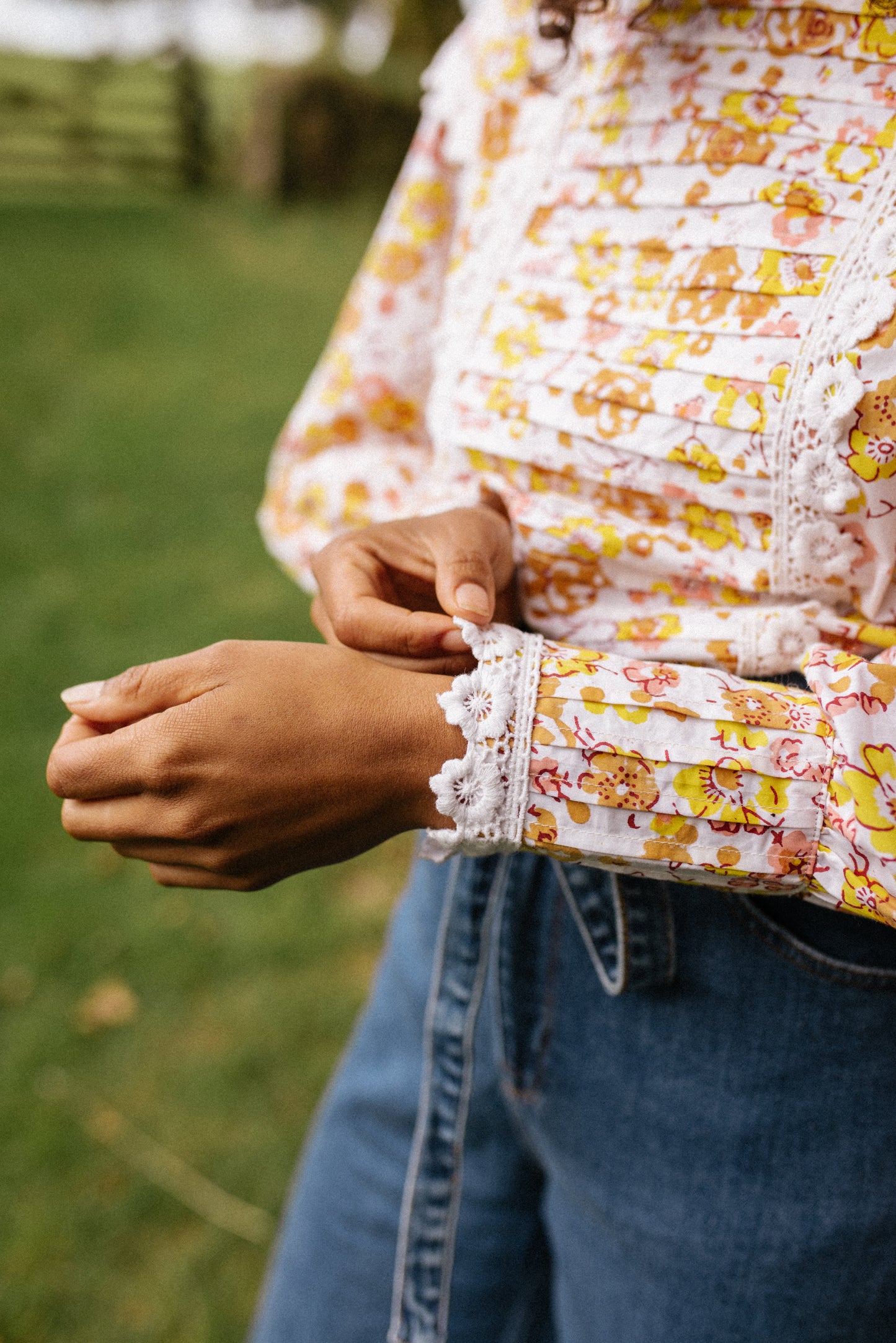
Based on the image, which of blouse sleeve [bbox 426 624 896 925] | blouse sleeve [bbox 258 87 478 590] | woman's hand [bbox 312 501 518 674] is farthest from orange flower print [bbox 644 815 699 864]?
blouse sleeve [bbox 258 87 478 590]

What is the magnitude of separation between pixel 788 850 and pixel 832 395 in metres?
0.35

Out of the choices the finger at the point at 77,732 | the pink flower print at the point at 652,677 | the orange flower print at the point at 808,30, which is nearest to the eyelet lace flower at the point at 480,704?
the pink flower print at the point at 652,677

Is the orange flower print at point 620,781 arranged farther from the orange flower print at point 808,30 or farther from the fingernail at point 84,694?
the orange flower print at point 808,30

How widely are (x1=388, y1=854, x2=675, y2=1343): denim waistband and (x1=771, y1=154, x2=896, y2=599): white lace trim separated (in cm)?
35

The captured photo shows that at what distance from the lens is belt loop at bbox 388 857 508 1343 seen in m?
1.05

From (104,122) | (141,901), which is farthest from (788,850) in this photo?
(104,122)

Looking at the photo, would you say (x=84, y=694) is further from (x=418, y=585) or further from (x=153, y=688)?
(x=418, y=585)

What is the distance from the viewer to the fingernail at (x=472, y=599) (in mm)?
812

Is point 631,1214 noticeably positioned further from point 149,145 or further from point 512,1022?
point 149,145

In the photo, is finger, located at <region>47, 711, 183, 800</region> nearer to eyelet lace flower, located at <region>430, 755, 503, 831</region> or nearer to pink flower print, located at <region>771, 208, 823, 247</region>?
eyelet lace flower, located at <region>430, 755, 503, 831</region>

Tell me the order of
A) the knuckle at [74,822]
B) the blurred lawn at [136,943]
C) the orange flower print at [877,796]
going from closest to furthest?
the orange flower print at [877,796], the knuckle at [74,822], the blurred lawn at [136,943]

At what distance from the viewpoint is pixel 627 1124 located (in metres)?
0.95

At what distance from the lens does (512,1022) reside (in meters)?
1.02

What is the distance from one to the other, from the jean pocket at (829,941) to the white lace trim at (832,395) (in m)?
0.30
